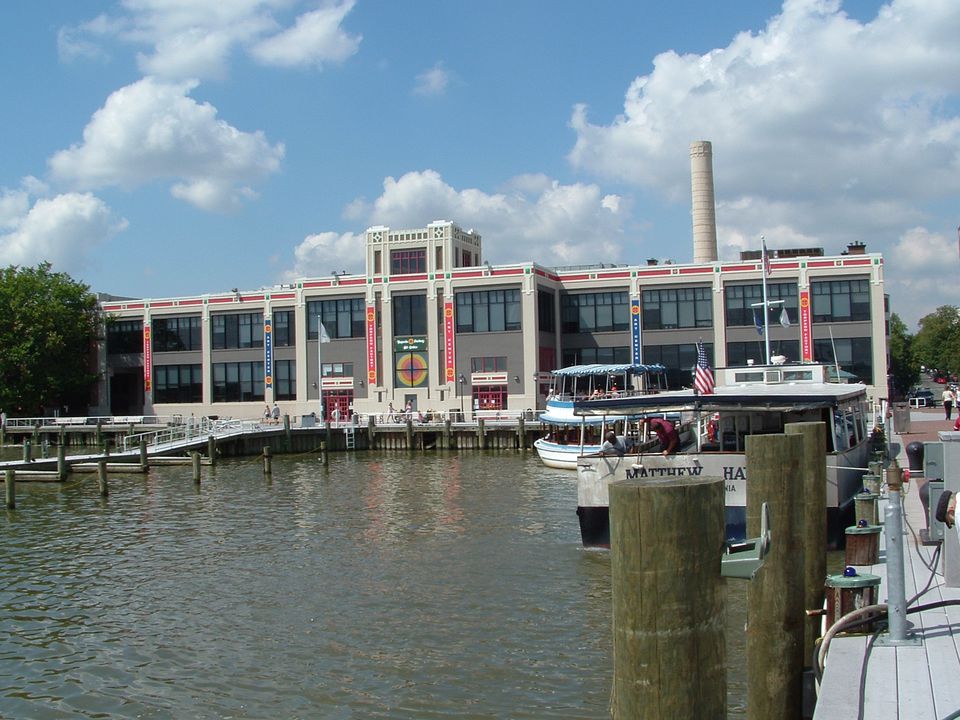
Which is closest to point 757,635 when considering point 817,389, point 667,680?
point 667,680

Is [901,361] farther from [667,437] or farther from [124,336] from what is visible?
[667,437]

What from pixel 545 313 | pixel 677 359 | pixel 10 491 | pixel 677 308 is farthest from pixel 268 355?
pixel 10 491

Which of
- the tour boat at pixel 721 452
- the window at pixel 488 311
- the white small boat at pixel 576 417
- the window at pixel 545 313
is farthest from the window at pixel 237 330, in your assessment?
the tour boat at pixel 721 452

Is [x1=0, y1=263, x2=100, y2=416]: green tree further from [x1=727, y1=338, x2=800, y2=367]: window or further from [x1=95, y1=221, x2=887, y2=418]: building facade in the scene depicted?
[x1=727, y1=338, x2=800, y2=367]: window

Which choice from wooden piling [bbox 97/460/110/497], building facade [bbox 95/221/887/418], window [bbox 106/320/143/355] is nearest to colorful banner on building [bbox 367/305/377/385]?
building facade [bbox 95/221/887/418]

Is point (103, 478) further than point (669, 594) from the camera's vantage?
Yes

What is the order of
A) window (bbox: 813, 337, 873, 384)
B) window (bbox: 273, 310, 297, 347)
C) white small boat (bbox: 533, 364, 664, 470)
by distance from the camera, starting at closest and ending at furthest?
white small boat (bbox: 533, 364, 664, 470)
window (bbox: 813, 337, 873, 384)
window (bbox: 273, 310, 297, 347)

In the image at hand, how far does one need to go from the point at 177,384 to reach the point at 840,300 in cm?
5112

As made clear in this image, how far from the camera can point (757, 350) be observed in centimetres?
6438

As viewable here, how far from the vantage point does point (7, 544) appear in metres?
24.0

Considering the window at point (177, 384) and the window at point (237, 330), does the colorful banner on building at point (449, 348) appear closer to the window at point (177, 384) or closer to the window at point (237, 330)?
the window at point (237, 330)

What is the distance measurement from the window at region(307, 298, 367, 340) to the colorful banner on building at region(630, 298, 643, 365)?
19568 millimetres

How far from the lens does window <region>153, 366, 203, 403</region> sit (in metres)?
74.8

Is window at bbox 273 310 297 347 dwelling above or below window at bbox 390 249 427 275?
below
